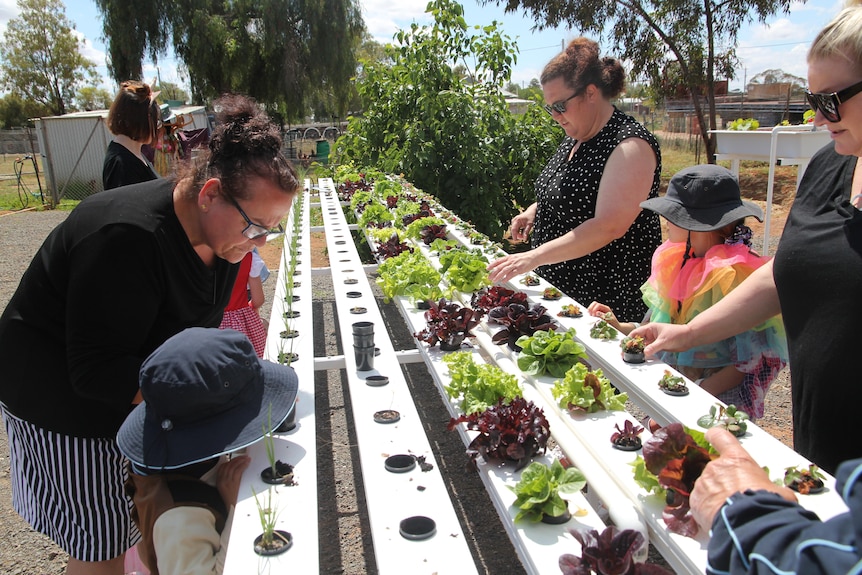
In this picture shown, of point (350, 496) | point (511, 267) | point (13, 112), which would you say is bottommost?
point (350, 496)

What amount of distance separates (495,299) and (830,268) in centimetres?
118

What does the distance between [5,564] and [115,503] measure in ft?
4.18

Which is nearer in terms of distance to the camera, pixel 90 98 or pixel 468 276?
pixel 468 276

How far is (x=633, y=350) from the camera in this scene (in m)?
1.86

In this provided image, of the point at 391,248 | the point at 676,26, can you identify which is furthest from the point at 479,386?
the point at 676,26

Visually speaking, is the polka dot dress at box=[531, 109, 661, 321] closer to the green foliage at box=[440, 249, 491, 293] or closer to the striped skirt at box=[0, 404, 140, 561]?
the green foliage at box=[440, 249, 491, 293]

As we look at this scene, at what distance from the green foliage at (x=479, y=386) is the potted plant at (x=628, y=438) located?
0.30 m

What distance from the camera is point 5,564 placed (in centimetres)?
265

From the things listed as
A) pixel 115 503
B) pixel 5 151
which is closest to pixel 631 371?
pixel 115 503

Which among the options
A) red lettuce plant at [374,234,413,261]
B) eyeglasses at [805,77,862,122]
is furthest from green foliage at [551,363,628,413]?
red lettuce plant at [374,234,413,261]

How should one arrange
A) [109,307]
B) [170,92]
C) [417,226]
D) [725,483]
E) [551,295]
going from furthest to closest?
[170,92], [417,226], [551,295], [109,307], [725,483]

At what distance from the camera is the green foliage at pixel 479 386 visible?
1.68 metres

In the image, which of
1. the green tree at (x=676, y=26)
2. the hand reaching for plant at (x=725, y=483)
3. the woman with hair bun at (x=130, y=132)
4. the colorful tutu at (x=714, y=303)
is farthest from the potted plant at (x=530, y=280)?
the green tree at (x=676, y=26)

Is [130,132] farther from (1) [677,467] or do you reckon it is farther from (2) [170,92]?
(2) [170,92]
